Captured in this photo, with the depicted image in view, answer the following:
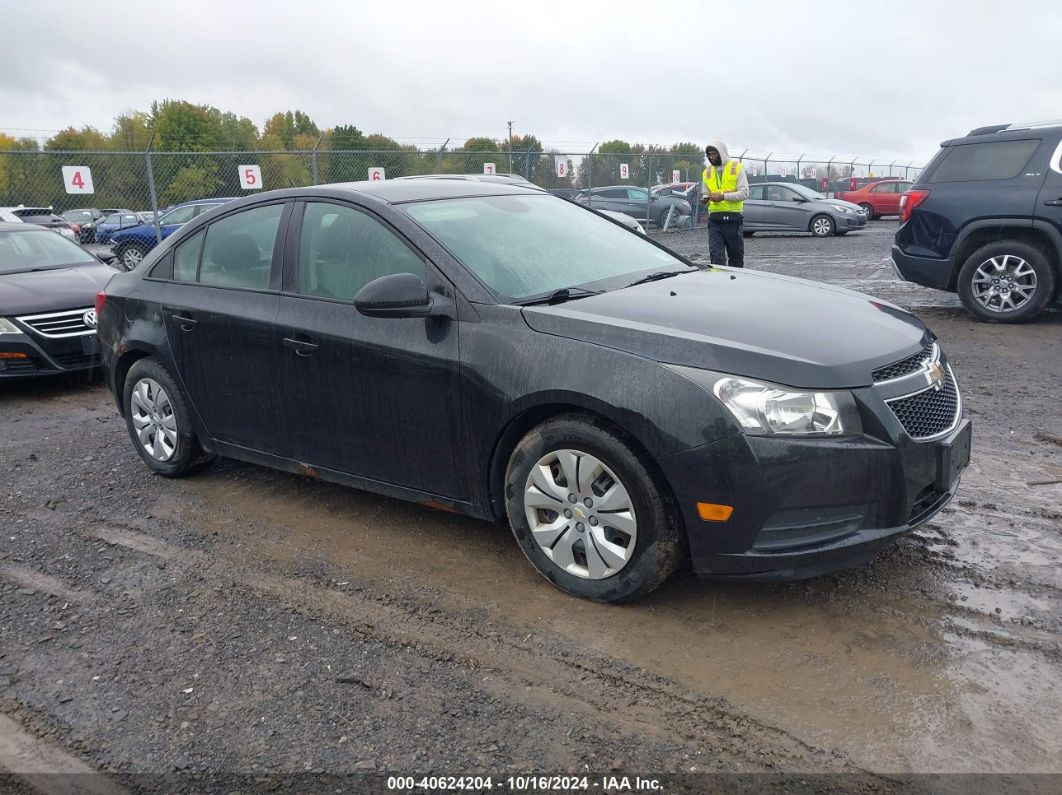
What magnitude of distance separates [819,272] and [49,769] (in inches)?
538

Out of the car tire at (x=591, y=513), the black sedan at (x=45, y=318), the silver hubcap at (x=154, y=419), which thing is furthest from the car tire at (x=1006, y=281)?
the black sedan at (x=45, y=318)

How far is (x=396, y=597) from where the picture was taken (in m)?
3.80

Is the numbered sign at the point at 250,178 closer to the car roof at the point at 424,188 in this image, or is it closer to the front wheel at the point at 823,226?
the front wheel at the point at 823,226

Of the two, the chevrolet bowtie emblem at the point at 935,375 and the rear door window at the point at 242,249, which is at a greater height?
the rear door window at the point at 242,249

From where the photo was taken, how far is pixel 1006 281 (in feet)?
30.1

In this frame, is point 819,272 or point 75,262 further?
point 819,272

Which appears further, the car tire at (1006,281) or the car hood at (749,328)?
the car tire at (1006,281)

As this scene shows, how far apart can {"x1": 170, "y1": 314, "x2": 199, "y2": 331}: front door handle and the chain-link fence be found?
455 inches

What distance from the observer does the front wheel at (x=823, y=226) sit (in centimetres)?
2334

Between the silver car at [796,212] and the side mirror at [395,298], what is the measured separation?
20964 millimetres

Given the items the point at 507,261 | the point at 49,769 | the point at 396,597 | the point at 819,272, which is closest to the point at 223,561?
the point at 396,597

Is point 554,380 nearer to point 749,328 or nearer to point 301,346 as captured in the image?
point 749,328

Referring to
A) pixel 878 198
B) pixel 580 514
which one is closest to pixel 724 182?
pixel 580 514

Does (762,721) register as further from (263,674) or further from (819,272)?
(819,272)
